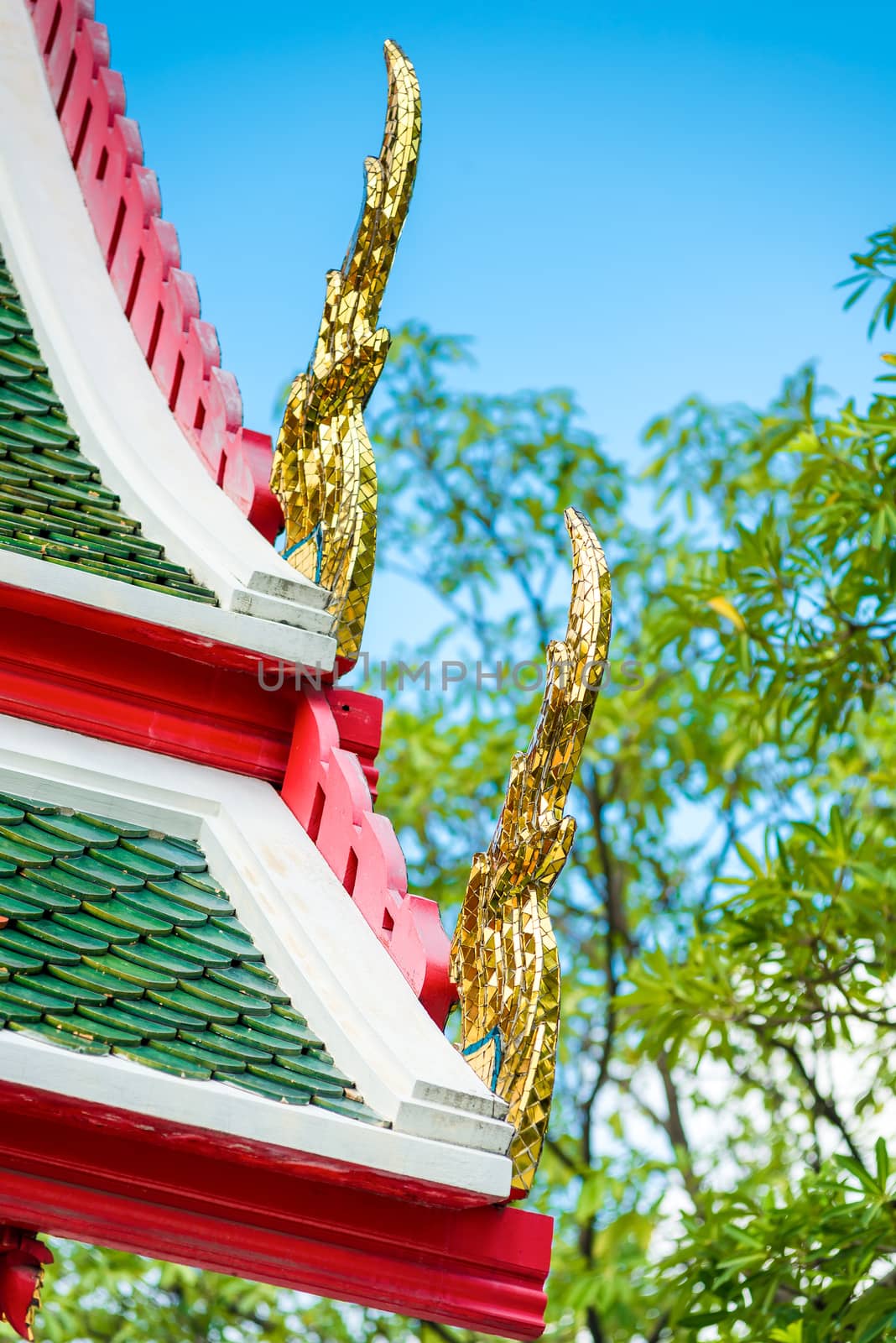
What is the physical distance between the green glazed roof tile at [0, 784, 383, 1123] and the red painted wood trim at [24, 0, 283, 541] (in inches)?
41.2

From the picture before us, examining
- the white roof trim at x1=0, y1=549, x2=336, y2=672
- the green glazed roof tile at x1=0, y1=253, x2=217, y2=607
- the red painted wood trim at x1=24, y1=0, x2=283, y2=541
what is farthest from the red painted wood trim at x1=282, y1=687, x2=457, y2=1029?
the red painted wood trim at x1=24, y1=0, x2=283, y2=541

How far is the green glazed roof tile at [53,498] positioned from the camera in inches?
111

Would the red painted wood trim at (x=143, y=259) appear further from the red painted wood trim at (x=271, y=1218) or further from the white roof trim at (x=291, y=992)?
the red painted wood trim at (x=271, y=1218)

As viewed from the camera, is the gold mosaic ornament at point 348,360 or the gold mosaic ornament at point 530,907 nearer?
the gold mosaic ornament at point 530,907

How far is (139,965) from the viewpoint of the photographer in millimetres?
2381

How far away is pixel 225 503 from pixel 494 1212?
172 cm

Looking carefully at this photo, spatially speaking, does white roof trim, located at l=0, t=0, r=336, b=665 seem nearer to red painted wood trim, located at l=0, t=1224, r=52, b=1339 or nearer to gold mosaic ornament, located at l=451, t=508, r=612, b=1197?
gold mosaic ornament, located at l=451, t=508, r=612, b=1197

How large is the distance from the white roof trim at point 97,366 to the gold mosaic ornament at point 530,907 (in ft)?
1.72

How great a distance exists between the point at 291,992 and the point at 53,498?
1210mm

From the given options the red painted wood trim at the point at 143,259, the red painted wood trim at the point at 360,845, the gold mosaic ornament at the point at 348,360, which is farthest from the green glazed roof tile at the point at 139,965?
the red painted wood trim at the point at 143,259

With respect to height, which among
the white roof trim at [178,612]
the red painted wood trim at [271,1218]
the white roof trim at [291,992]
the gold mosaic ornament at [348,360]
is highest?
the gold mosaic ornament at [348,360]

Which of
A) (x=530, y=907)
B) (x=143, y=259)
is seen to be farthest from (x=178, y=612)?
(x=143, y=259)

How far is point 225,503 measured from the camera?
10.9 ft

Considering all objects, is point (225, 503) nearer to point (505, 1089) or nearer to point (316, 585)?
point (316, 585)
